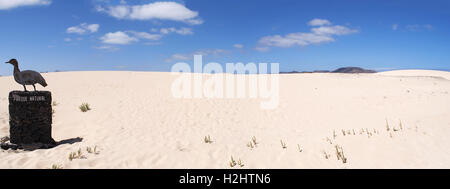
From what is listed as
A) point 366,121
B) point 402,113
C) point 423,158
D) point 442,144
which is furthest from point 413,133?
point 402,113

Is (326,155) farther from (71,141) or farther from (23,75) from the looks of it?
(23,75)

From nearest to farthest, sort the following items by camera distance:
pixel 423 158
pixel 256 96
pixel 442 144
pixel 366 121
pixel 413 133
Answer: pixel 423 158, pixel 442 144, pixel 413 133, pixel 366 121, pixel 256 96

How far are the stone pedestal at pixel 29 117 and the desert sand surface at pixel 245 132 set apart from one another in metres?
0.49

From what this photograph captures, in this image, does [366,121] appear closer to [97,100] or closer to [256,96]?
[256,96]

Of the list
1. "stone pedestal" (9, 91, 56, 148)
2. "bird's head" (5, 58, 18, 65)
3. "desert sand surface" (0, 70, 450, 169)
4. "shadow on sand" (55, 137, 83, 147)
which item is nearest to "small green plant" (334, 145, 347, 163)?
"desert sand surface" (0, 70, 450, 169)

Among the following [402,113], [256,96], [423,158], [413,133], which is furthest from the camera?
[256,96]

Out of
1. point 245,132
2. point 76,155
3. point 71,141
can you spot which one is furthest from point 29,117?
point 245,132

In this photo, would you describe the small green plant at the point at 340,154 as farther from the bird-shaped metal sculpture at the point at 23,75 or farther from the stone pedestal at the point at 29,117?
the bird-shaped metal sculpture at the point at 23,75

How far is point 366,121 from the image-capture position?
31.7ft

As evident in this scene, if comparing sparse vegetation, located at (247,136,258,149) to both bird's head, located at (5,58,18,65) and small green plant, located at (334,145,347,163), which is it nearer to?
small green plant, located at (334,145,347,163)

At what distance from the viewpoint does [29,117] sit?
6844mm

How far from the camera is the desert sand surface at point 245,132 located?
607 cm

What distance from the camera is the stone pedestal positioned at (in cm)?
673

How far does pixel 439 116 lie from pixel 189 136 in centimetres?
857
